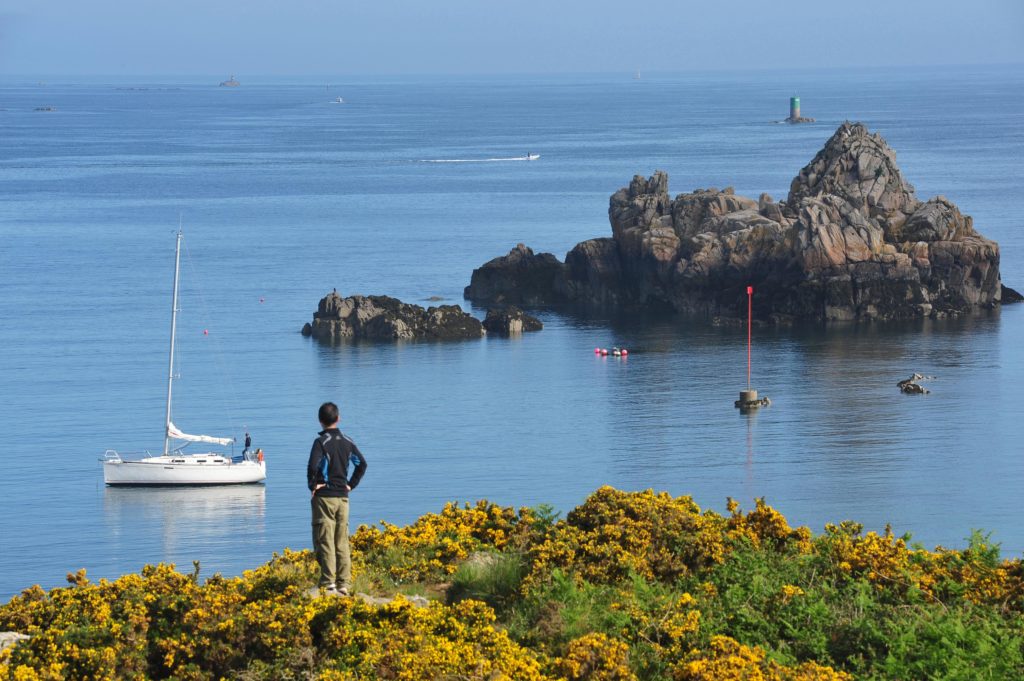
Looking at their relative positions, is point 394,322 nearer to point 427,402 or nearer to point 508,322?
point 508,322

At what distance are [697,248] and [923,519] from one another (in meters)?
43.0

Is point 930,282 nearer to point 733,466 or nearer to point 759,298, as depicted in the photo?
point 759,298

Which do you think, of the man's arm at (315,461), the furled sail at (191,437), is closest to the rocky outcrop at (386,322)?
the furled sail at (191,437)

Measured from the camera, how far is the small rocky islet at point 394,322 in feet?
270

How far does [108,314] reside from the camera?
9062 centimetres

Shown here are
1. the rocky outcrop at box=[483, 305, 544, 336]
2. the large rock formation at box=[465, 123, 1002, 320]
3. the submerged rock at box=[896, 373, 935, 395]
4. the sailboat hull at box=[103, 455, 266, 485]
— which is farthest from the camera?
the large rock formation at box=[465, 123, 1002, 320]

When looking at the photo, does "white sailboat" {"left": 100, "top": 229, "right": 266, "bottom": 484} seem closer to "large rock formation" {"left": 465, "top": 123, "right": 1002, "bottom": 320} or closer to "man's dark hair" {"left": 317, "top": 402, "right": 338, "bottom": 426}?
"large rock formation" {"left": 465, "top": 123, "right": 1002, "bottom": 320}

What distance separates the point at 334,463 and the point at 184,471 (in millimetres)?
42878

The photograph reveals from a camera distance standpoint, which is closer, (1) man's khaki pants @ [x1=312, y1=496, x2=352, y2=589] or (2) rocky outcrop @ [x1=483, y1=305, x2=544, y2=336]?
(1) man's khaki pants @ [x1=312, y1=496, x2=352, y2=589]

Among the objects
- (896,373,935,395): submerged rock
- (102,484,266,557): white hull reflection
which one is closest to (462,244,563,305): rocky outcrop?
(896,373,935,395): submerged rock

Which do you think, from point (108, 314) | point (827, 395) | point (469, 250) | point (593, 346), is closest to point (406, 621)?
point (827, 395)

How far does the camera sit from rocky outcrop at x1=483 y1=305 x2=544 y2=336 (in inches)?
3310

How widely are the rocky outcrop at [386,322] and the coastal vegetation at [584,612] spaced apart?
63.2m

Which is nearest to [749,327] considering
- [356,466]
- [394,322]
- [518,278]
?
[394,322]
